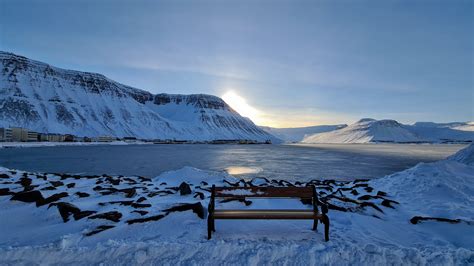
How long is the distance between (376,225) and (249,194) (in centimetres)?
334

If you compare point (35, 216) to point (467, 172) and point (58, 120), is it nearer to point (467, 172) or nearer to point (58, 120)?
point (467, 172)

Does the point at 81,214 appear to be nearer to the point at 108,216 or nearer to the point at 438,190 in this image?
the point at 108,216

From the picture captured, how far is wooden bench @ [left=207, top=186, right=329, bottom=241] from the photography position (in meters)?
5.11

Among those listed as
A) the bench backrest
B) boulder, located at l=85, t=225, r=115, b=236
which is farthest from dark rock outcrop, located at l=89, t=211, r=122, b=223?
the bench backrest

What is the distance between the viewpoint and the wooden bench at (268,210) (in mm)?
5113

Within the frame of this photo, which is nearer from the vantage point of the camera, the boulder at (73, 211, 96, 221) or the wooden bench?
the wooden bench

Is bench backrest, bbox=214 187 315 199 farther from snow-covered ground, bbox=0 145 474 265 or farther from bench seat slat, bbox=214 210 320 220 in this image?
snow-covered ground, bbox=0 145 474 265

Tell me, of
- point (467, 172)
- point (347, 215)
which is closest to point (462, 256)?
point (347, 215)

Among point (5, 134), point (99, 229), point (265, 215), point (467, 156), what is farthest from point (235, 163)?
point (5, 134)

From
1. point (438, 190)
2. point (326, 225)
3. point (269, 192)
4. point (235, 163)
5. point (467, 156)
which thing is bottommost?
point (235, 163)

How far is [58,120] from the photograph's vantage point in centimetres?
16962

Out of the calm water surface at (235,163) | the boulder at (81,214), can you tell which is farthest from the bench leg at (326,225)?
the calm water surface at (235,163)

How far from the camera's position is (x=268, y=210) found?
534cm

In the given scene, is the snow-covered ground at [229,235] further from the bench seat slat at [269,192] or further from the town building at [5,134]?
the town building at [5,134]
